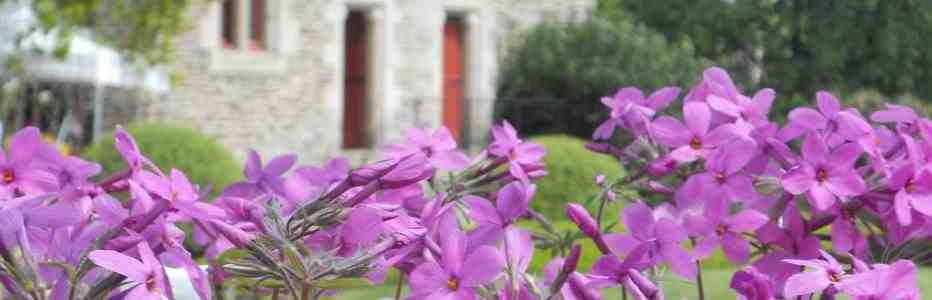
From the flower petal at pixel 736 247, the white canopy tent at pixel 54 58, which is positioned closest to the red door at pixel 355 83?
the white canopy tent at pixel 54 58

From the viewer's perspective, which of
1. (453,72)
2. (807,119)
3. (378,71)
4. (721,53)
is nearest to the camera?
(807,119)

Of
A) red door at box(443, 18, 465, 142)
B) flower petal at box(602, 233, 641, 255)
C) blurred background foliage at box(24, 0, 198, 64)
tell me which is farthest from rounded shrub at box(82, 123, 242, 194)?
flower petal at box(602, 233, 641, 255)

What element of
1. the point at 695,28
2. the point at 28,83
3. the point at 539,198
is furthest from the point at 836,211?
the point at 695,28

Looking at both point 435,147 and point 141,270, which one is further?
point 435,147

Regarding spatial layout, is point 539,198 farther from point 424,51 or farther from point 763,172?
point 763,172

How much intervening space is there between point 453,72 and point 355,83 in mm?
1481

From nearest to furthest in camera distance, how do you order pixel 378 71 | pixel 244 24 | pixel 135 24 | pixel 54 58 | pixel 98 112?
pixel 54 58 < pixel 98 112 < pixel 135 24 < pixel 244 24 < pixel 378 71

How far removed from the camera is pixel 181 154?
1098 cm

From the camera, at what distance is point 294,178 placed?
1.46 m

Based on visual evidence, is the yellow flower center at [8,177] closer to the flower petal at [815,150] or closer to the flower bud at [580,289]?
the flower bud at [580,289]

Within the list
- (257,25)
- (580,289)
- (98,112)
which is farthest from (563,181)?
(580,289)

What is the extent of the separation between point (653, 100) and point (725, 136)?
0.67 feet

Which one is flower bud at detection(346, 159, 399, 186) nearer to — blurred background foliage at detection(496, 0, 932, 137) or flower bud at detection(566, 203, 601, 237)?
flower bud at detection(566, 203, 601, 237)

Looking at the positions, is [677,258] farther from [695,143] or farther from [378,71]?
[378,71]
